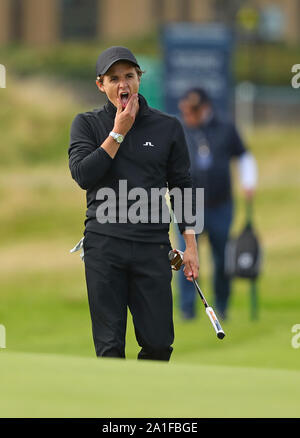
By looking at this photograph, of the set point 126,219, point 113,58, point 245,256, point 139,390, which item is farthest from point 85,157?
point 245,256

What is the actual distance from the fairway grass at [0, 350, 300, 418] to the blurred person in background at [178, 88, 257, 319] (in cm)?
690

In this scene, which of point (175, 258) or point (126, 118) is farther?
point (175, 258)

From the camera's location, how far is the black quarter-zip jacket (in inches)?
217

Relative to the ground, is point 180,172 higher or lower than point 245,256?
lower

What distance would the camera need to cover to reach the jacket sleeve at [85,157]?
5.38m

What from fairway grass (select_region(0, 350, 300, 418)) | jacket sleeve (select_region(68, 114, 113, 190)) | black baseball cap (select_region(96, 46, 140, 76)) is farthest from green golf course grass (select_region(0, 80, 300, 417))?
black baseball cap (select_region(96, 46, 140, 76))

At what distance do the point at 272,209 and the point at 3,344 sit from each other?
12.9 metres

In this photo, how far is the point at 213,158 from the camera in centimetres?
1073

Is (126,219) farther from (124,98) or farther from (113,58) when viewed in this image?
(113,58)

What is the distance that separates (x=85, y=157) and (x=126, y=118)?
0.84 ft

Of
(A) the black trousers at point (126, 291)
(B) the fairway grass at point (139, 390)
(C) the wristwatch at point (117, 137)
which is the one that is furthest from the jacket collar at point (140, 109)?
(B) the fairway grass at point (139, 390)

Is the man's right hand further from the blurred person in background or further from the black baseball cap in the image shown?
the blurred person in background

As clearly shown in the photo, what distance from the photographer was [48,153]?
27.1m
